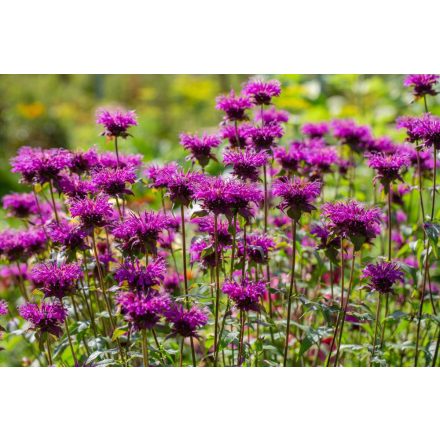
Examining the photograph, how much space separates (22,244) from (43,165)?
1.33 feet

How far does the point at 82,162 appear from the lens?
2.09 metres

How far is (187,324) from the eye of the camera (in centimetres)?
171

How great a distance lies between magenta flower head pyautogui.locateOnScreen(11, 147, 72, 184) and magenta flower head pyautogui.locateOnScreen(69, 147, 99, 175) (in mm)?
42

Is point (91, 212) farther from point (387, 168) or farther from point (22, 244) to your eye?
point (387, 168)

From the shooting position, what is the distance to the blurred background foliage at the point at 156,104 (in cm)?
563

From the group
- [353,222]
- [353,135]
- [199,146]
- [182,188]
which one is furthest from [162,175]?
[353,135]

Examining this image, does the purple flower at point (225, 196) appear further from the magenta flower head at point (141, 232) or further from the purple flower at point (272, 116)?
the purple flower at point (272, 116)

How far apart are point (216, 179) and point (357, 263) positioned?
41.5 inches

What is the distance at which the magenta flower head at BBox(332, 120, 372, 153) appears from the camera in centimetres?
250

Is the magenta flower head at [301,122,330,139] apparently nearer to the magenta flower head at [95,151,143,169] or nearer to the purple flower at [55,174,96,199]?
the magenta flower head at [95,151,143,169]

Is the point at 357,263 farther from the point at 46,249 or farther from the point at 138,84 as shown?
the point at 138,84
